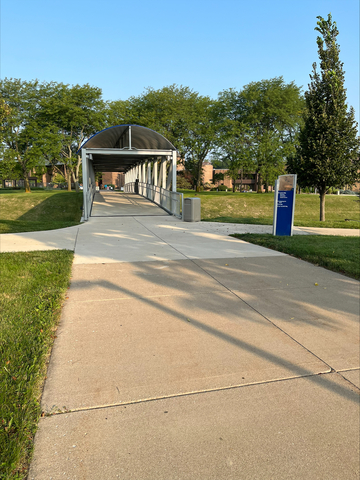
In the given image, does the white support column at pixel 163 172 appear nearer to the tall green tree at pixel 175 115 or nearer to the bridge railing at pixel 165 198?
the bridge railing at pixel 165 198

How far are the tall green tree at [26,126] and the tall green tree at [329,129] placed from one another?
28.0m

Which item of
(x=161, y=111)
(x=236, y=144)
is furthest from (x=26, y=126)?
(x=236, y=144)

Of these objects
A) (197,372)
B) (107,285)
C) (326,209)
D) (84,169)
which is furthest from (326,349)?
(326,209)

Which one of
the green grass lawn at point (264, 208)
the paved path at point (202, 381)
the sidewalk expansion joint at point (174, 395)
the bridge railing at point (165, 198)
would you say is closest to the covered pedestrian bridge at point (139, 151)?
the bridge railing at point (165, 198)

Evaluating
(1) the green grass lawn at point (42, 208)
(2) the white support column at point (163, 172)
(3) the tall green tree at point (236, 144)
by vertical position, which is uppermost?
(3) the tall green tree at point (236, 144)

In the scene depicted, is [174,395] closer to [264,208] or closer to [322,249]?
[322,249]

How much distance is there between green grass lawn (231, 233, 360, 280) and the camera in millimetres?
7184

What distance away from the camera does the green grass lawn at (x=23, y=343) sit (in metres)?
2.30

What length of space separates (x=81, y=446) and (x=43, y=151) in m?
40.7

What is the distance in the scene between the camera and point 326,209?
1232 inches

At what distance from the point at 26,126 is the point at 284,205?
35.8 metres

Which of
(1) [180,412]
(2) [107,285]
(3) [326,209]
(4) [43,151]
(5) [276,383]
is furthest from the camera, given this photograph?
(4) [43,151]

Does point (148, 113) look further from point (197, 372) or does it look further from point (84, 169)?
point (197, 372)

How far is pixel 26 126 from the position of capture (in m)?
39.0
